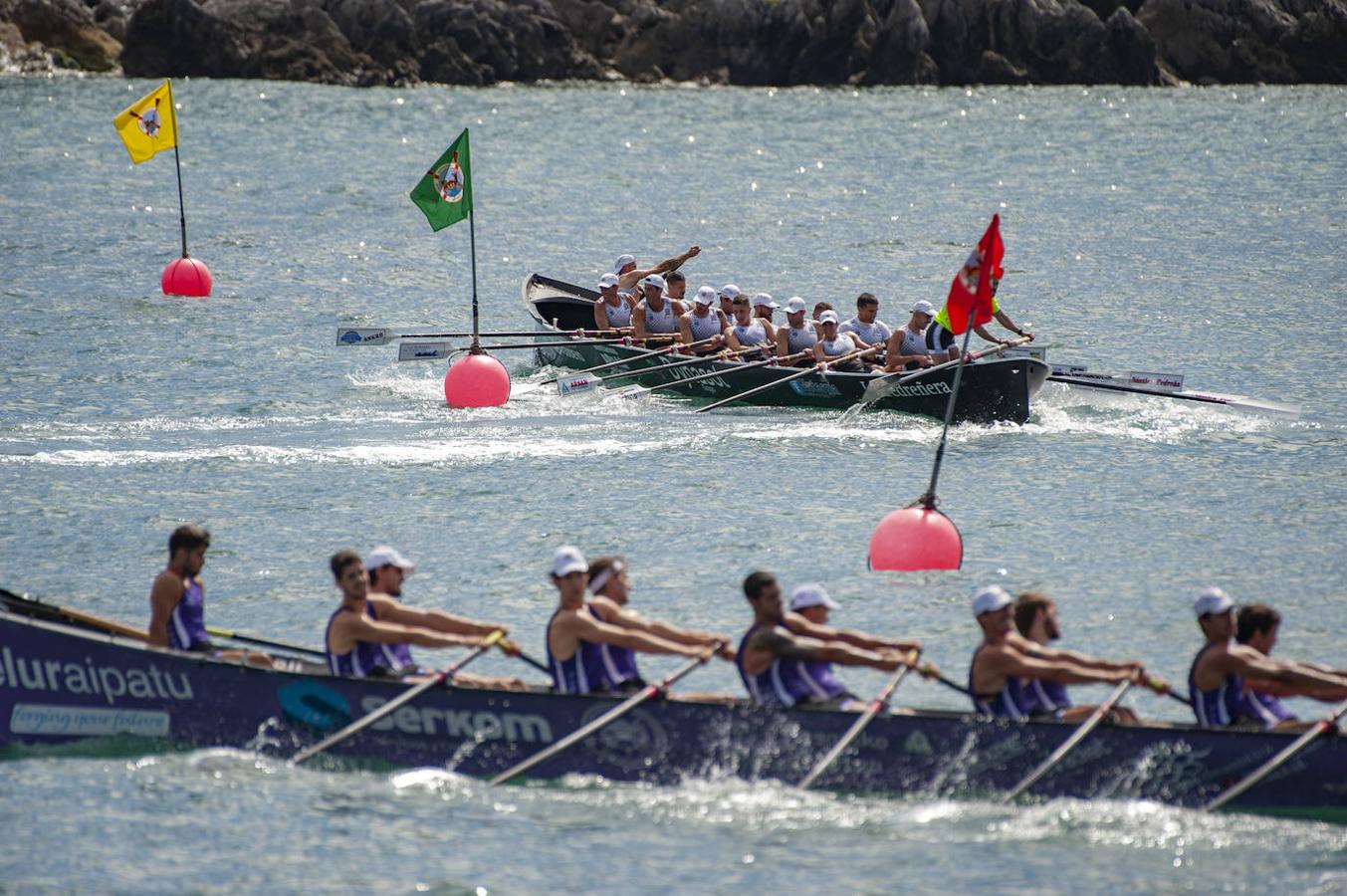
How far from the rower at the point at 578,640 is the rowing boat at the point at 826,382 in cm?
1020

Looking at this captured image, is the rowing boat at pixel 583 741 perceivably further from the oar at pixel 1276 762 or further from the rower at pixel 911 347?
the rower at pixel 911 347

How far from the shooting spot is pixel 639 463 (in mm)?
21812

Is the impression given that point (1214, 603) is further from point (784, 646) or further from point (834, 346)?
point (834, 346)

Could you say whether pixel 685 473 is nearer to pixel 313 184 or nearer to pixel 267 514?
pixel 267 514

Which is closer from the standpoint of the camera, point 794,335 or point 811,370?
point 811,370

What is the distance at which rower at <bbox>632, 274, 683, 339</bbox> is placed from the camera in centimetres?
2580

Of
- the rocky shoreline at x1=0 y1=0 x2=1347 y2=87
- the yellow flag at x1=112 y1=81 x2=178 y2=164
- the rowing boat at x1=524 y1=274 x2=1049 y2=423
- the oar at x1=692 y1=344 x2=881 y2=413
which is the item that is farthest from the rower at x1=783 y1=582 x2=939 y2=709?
the rocky shoreline at x1=0 y1=0 x2=1347 y2=87

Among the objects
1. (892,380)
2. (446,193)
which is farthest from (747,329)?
(446,193)

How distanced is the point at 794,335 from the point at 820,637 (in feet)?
39.9

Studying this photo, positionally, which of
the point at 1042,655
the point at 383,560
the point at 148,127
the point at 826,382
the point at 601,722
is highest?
the point at 148,127

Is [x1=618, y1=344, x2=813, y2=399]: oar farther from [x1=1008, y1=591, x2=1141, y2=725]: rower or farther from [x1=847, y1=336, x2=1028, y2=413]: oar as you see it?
[x1=1008, y1=591, x2=1141, y2=725]: rower

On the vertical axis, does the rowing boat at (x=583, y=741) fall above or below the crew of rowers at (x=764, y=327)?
below

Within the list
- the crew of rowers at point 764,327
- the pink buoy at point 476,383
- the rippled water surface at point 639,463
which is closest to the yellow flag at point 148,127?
the rippled water surface at point 639,463

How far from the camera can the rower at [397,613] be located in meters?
13.0
